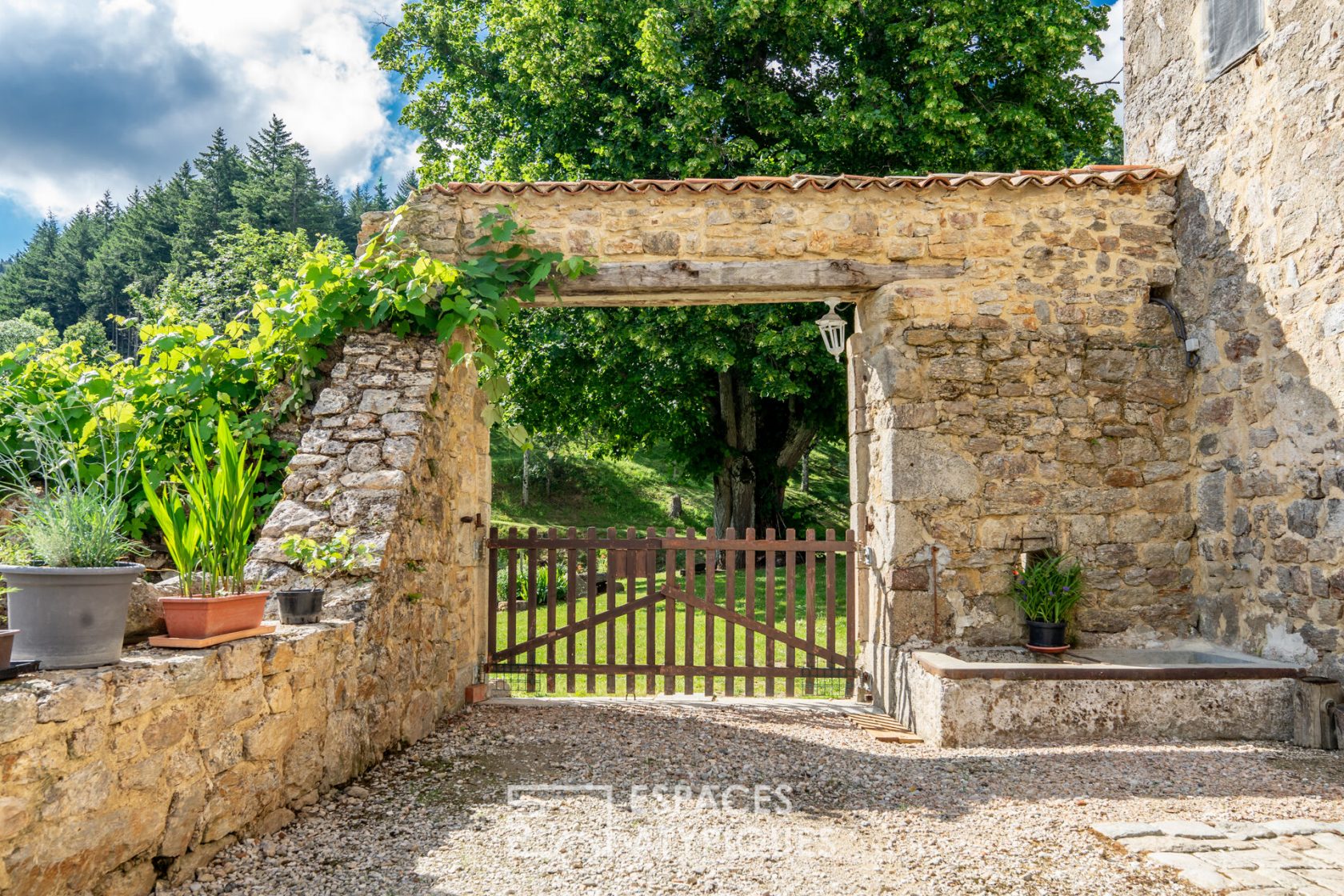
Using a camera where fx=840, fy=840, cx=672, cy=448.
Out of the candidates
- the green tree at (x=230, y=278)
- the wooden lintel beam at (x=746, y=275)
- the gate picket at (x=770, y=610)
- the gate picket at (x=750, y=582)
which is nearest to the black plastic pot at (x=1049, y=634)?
the gate picket at (x=770, y=610)

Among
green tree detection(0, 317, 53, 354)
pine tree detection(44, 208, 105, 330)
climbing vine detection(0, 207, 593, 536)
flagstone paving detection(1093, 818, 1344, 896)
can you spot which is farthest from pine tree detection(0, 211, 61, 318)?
flagstone paving detection(1093, 818, 1344, 896)

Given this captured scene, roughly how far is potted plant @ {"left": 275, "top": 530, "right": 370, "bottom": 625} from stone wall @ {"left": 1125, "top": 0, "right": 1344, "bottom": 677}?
4488mm

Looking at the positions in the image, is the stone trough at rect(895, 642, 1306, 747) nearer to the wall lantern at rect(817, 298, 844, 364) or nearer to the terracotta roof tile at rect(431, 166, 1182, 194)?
the wall lantern at rect(817, 298, 844, 364)

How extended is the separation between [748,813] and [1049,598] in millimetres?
2390

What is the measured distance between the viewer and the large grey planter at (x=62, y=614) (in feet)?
7.16

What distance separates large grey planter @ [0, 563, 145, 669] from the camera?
2184 millimetres

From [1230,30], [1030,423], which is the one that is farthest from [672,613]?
[1230,30]

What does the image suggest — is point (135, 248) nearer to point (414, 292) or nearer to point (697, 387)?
point (697, 387)

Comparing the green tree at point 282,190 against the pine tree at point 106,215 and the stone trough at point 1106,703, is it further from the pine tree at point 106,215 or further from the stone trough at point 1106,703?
the stone trough at point 1106,703

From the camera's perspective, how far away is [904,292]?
489cm

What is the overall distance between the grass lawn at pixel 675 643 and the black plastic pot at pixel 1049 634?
1108 mm

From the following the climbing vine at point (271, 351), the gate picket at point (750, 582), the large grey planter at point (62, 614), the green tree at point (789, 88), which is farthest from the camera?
the green tree at point (789, 88)

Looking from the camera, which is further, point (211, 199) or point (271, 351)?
point (211, 199)

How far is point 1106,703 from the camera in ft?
13.7
